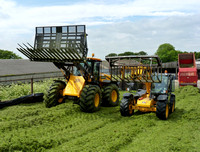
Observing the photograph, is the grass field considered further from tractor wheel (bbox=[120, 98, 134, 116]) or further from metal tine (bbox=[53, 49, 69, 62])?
metal tine (bbox=[53, 49, 69, 62])

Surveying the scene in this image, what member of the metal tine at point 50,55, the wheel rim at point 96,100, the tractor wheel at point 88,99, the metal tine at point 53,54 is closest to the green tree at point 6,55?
the metal tine at point 50,55

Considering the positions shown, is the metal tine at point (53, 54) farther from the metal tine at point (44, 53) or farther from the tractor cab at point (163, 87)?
the tractor cab at point (163, 87)

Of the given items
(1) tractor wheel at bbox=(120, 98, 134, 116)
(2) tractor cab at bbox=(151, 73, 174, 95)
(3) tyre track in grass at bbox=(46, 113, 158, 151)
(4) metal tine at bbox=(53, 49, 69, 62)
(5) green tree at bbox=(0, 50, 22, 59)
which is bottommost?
(3) tyre track in grass at bbox=(46, 113, 158, 151)

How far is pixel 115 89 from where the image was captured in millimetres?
11117

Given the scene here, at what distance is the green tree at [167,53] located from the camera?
8000cm

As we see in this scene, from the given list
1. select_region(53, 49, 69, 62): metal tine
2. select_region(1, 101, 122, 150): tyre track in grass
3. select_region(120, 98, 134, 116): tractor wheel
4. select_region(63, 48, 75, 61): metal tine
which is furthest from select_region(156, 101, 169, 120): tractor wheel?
select_region(53, 49, 69, 62): metal tine

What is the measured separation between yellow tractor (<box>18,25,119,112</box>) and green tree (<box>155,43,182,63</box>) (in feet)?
241

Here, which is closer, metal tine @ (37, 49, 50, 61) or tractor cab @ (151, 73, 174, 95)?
tractor cab @ (151, 73, 174, 95)

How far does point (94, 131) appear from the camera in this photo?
673cm

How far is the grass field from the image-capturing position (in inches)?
211

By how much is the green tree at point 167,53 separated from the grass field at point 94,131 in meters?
74.4

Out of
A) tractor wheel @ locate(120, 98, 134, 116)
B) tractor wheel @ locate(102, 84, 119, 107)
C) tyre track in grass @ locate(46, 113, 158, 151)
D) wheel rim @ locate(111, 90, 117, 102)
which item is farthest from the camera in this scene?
wheel rim @ locate(111, 90, 117, 102)

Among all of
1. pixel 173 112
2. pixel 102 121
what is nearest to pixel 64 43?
pixel 102 121

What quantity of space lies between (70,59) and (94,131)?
324 cm
